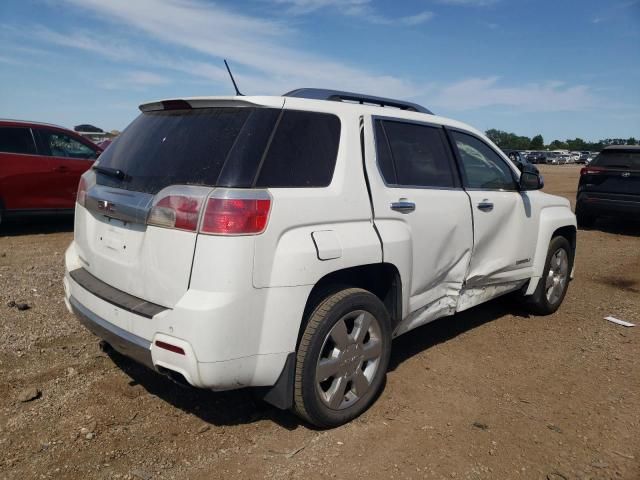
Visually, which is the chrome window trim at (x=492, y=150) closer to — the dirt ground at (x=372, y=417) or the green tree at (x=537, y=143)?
the dirt ground at (x=372, y=417)

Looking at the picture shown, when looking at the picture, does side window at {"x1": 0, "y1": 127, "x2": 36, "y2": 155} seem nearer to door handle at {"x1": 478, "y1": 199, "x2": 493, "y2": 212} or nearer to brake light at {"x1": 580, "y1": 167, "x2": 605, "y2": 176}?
door handle at {"x1": 478, "y1": 199, "x2": 493, "y2": 212}

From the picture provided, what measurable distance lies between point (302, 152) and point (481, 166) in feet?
6.71

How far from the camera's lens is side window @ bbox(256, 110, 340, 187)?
262 cm

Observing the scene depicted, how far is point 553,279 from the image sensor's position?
16.9 feet

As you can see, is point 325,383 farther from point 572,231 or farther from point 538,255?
point 572,231

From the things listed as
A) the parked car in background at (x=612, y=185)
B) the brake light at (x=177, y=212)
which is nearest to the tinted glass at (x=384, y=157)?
the brake light at (x=177, y=212)

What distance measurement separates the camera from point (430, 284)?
11.7 feet

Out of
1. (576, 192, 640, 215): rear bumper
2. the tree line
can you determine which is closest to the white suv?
(576, 192, 640, 215): rear bumper

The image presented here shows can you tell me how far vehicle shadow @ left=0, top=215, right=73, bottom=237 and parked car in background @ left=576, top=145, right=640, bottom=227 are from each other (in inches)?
383

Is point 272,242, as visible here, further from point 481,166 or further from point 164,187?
point 481,166

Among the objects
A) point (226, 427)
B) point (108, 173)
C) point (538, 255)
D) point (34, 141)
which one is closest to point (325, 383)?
point (226, 427)

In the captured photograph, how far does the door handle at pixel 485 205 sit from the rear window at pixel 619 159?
23.9ft

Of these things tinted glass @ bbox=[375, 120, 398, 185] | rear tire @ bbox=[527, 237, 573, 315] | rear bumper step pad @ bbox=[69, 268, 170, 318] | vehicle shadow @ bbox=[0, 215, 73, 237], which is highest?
tinted glass @ bbox=[375, 120, 398, 185]

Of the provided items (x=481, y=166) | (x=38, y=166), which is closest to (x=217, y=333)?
(x=481, y=166)
